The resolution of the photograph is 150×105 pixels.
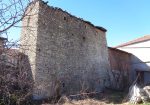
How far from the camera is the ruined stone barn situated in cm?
1376

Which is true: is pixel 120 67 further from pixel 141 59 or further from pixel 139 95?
pixel 139 95

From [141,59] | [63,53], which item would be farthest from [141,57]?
[63,53]

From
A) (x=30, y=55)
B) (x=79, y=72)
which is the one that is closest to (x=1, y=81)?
(x=30, y=55)

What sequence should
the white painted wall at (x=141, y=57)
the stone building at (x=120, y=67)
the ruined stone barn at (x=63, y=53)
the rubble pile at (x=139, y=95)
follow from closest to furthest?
the ruined stone barn at (x=63, y=53) → the rubble pile at (x=139, y=95) → the stone building at (x=120, y=67) → the white painted wall at (x=141, y=57)

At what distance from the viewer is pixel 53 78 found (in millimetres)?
14375

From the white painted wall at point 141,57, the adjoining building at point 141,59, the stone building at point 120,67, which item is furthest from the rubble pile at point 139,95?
the white painted wall at point 141,57

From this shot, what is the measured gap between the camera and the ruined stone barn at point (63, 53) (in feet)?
45.1

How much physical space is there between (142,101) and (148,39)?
Result: 1011 centimetres

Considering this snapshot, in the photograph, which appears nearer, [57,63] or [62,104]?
[62,104]

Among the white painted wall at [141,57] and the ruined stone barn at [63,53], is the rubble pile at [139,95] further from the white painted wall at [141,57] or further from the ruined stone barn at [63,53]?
the white painted wall at [141,57]

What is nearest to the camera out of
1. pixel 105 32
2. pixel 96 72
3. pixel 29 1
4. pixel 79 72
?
pixel 29 1

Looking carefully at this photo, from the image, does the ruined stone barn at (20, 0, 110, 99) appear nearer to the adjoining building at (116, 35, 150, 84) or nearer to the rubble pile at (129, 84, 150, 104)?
the rubble pile at (129, 84, 150, 104)

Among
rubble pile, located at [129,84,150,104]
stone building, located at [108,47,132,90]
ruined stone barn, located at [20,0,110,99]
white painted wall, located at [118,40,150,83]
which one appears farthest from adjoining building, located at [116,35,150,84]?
rubble pile, located at [129,84,150,104]

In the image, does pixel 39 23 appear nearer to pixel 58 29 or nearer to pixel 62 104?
pixel 58 29
